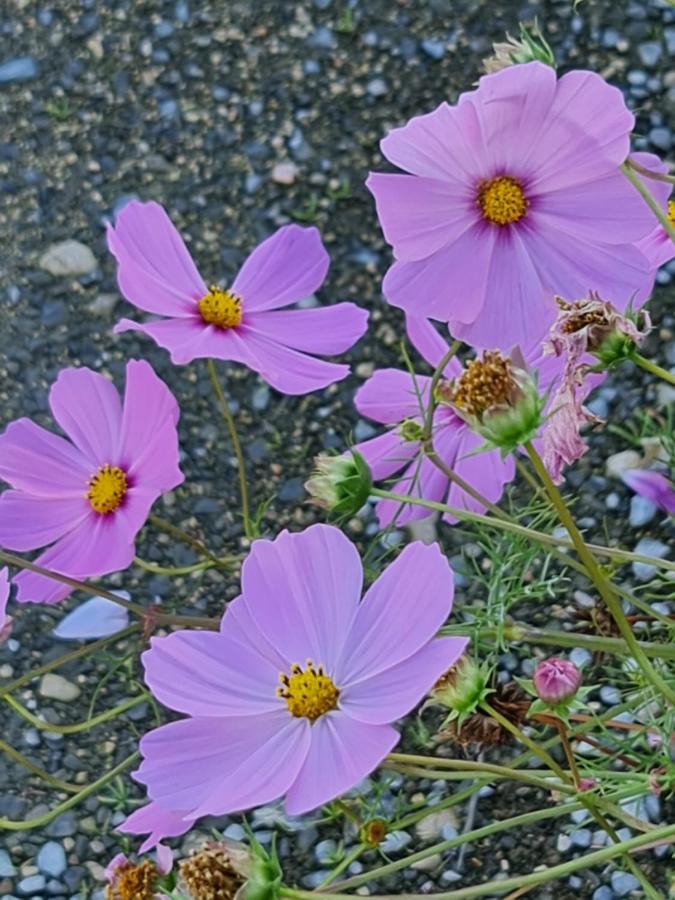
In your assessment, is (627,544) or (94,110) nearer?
(627,544)

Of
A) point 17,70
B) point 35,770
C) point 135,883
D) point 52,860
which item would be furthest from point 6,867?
point 17,70

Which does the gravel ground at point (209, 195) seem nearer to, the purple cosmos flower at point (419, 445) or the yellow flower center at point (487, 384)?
the purple cosmos flower at point (419, 445)

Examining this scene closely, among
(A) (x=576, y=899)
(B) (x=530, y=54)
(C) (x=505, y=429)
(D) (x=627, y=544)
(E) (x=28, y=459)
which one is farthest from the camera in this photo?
(D) (x=627, y=544)

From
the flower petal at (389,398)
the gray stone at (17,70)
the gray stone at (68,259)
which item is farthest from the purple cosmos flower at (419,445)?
the gray stone at (17,70)

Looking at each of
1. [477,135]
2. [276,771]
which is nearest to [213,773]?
[276,771]

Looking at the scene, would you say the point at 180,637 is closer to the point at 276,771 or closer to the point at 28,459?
the point at 276,771

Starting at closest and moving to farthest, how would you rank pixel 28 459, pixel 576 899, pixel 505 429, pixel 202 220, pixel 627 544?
pixel 505 429 < pixel 28 459 < pixel 576 899 < pixel 627 544 < pixel 202 220

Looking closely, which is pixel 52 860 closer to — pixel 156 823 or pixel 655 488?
pixel 156 823
